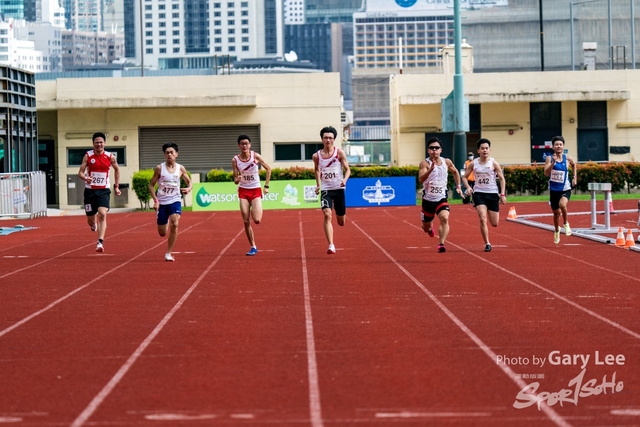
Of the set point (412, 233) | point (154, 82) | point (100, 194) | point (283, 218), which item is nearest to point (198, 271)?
point (100, 194)

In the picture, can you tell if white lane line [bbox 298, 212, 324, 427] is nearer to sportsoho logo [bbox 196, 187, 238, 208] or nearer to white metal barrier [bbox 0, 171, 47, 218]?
white metal barrier [bbox 0, 171, 47, 218]

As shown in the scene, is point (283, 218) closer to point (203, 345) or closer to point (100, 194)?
point (100, 194)

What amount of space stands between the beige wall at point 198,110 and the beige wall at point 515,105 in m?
4.02

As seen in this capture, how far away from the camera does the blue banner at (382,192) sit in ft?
124

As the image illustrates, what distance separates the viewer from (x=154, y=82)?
4541 cm

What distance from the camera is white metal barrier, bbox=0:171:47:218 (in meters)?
30.0

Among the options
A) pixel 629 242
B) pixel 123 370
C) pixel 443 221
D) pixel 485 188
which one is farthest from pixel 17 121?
pixel 123 370

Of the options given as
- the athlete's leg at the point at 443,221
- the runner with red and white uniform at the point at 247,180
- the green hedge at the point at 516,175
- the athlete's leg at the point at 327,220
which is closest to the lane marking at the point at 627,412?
the athlete's leg at the point at 327,220

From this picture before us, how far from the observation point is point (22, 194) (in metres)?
31.6

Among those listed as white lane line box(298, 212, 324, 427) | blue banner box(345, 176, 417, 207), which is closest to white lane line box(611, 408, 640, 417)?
white lane line box(298, 212, 324, 427)

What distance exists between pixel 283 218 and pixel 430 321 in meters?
20.6

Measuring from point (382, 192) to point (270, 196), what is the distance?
3.88m

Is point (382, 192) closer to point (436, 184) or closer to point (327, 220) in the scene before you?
point (436, 184)

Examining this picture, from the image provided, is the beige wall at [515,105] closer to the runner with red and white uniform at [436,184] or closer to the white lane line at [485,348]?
the runner with red and white uniform at [436,184]
